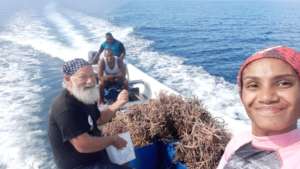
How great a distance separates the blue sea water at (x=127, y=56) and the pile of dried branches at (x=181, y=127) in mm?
1475

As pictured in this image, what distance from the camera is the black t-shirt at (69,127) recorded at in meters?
3.16

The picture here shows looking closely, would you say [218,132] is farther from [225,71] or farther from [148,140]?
[225,71]

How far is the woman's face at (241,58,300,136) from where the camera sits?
53.0 inches

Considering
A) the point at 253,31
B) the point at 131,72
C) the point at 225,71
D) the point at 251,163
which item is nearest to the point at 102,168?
the point at 251,163

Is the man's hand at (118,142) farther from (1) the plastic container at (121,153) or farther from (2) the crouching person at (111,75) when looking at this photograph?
(2) the crouching person at (111,75)

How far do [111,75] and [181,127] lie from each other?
413 cm

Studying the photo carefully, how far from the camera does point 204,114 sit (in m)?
4.27

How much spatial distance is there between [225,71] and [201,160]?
940 cm

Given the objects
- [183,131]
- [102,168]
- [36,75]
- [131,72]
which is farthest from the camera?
[36,75]

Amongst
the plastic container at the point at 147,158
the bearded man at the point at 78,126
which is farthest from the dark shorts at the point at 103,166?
the plastic container at the point at 147,158

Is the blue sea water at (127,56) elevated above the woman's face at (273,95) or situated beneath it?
situated beneath

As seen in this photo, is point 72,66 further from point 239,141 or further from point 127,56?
point 127,56


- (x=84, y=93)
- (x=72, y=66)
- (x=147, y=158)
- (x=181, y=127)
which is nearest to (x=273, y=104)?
(x=84, y=93)

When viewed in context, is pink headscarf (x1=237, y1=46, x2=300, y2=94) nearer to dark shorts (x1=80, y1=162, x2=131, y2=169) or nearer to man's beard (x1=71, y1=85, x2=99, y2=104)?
man's beard (x1=71, y1=85, x2=99, y2=104)
